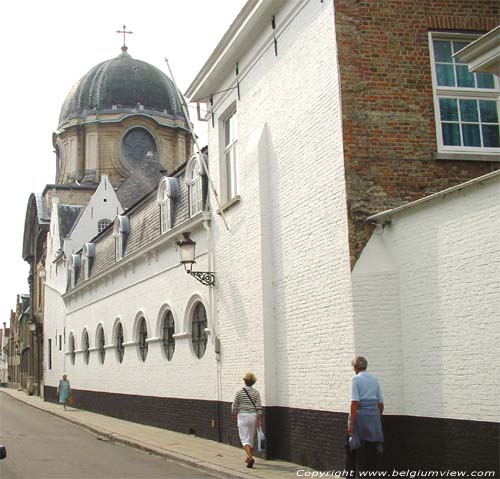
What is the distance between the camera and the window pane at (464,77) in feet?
37.0

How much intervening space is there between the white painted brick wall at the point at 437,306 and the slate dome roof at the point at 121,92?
1523 inches

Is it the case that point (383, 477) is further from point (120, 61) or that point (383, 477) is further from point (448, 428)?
point (120, 61)

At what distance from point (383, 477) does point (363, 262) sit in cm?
282

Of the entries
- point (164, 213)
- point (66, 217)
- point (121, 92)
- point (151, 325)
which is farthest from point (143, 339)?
point (121, 92)

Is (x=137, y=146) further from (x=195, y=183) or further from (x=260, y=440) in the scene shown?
(x=260, y=440)

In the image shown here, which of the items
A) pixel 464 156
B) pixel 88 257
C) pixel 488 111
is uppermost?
pixel 88 257

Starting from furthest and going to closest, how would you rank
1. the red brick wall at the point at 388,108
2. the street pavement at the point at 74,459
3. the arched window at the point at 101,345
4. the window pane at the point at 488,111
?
the arched window at the point at 101,345 → the street pavement at the point at 74,459 → the window pane at the point at 488,111 → the red brick wall at the point at 388,108

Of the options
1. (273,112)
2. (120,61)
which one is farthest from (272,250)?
(120,61)

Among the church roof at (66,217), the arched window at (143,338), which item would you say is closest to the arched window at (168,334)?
the arched window at (143,338)

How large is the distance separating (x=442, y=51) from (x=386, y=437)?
5.78m

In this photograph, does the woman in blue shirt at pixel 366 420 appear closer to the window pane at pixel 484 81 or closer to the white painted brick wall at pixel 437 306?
the white painted brick wall at pixel 437 306

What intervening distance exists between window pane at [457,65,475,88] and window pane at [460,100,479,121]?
0.26m

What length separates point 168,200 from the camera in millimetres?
19297

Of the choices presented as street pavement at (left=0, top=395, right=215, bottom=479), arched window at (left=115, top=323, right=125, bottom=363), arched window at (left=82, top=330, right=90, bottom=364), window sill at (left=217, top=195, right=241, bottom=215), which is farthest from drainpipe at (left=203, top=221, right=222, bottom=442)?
arched window at (left=82, top=330, right=90, bottom=364)
